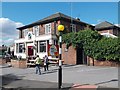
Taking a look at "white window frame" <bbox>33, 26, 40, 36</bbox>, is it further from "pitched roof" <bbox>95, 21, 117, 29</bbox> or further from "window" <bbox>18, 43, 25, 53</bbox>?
"pitched roof" <bbox>95, 21, 117, 29</bbox>

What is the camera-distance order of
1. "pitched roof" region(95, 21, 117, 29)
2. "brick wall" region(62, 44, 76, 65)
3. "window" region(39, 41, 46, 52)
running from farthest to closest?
"pitched roof" region(95, 21, 117, 29) < "window" region(39, 41, 46, 52) < "brick wall" region(62, 44, 76, 65)

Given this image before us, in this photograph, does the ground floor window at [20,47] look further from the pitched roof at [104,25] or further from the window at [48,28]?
the pitched roof at [104,25]

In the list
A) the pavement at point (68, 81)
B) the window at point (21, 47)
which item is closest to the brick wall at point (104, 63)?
the pavement at point (68, 81)

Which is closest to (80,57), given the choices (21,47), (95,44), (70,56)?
(70,56)

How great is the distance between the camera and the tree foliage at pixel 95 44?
27.4m

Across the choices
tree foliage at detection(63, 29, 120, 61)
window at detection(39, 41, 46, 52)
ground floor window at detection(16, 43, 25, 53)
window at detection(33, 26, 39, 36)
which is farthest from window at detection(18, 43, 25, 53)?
tree foliage at detection(63, 29, 120, 61)

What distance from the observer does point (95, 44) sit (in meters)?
29.3

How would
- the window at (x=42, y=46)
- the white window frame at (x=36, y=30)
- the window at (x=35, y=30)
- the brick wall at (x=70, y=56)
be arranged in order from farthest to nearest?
1. the window at (x=35, y=30)
2. the white window frame at (x=36, y=30)
3. the window at (x=42, y=46)
4. the brick wall at (x=70, y=56)

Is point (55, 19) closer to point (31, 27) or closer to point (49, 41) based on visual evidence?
point (49, 41)

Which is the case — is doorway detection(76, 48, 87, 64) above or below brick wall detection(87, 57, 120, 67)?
above

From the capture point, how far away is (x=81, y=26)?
140 feet

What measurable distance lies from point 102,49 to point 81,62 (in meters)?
5.33

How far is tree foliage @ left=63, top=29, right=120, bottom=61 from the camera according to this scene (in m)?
27.4

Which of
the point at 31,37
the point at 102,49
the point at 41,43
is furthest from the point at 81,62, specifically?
the point at 31,37
